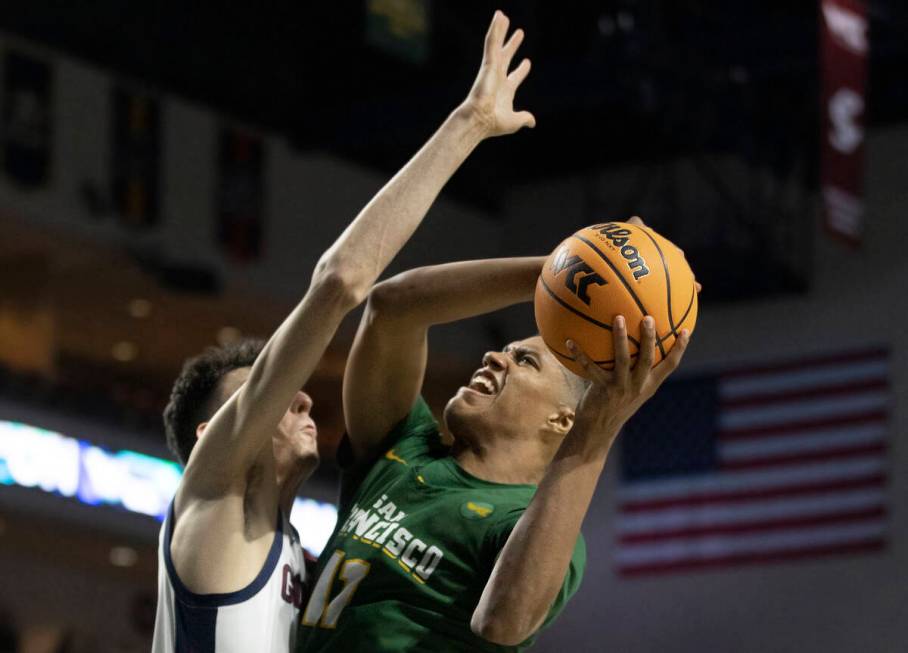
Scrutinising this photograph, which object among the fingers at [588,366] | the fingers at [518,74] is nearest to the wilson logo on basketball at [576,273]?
the fingers at [588,366]

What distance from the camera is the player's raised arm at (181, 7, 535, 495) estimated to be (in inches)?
147

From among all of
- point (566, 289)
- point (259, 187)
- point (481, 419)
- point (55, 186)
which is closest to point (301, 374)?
point (566, 289)

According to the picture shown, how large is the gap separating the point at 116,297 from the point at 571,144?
639 cm

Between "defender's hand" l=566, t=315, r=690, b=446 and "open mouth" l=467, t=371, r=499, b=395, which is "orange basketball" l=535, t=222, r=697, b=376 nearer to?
"defender's hand" l=566, t=315, r=690, b=446

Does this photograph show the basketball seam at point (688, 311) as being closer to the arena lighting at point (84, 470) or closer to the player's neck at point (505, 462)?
the player's neck at point (505, 462)

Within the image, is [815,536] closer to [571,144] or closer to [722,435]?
[722,435]

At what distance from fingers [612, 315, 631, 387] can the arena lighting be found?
13151 mm

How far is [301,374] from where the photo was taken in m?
3.79

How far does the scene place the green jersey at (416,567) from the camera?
413cm

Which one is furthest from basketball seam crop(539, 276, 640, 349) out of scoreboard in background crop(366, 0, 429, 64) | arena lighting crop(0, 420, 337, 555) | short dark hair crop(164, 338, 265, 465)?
arena lighting crop(0, 420, 337, 555)

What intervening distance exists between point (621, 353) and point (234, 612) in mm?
1199

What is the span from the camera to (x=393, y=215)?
3801 mm

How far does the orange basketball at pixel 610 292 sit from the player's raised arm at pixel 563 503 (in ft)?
0.15

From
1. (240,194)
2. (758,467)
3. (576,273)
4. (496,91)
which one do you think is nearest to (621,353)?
(576,273)
